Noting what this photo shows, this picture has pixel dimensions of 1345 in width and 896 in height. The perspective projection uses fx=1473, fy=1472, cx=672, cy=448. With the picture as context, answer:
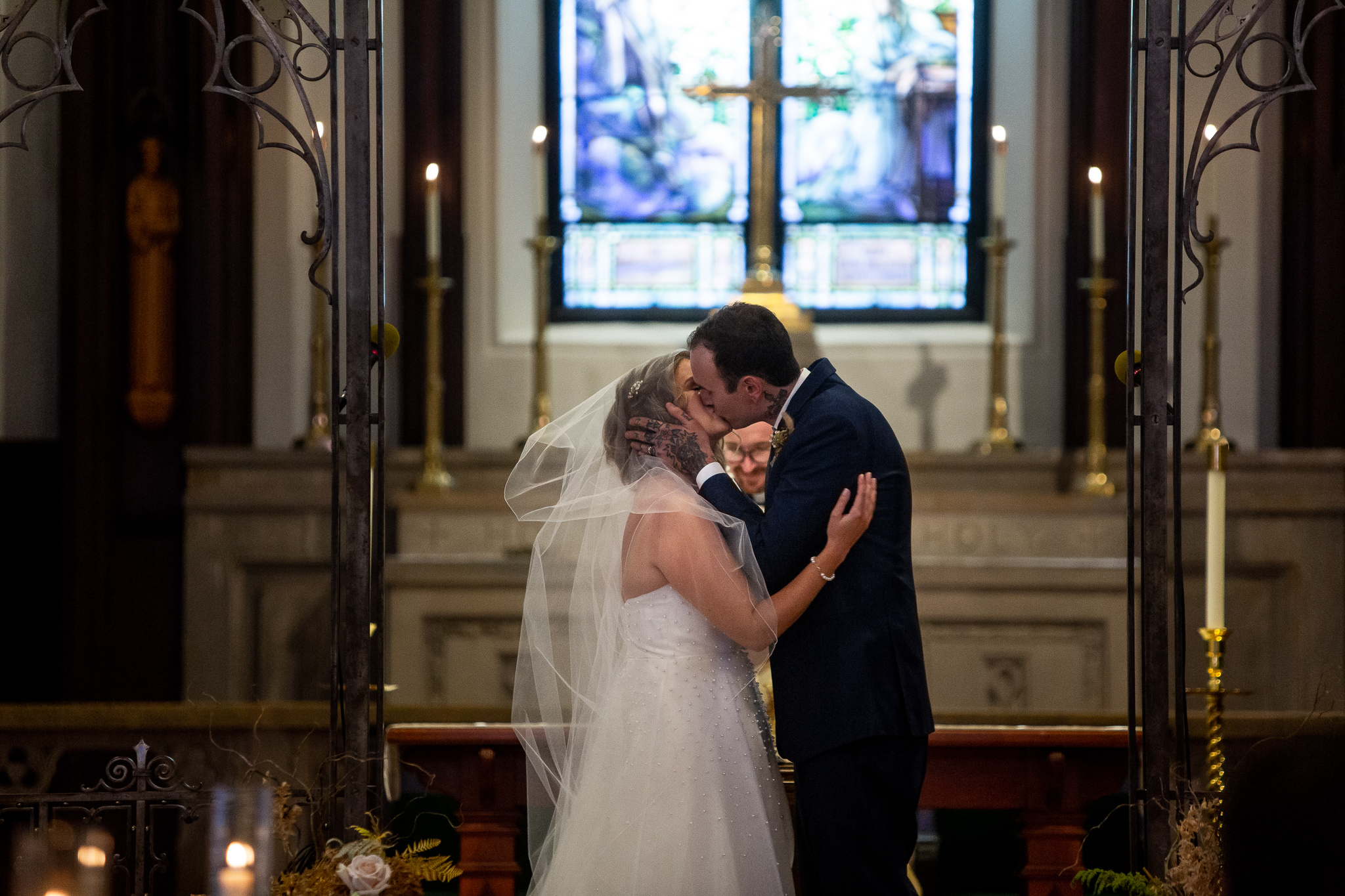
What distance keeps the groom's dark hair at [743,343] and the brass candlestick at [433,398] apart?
339cm

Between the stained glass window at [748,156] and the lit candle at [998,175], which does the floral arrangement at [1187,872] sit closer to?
the lit candle at [998,175]

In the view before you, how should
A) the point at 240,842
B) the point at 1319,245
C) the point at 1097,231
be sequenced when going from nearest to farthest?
the point at 240,842
the point at 1097,231
the point at 1319,245

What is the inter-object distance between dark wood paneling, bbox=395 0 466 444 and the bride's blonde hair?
3.86 metres

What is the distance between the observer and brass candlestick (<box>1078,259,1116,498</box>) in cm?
638

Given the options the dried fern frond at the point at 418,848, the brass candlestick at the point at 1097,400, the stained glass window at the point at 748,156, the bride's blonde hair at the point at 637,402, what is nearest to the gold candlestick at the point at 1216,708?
the bride's blonde hair at the point at 637,402

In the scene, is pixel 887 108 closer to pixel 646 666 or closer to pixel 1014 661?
pixel 1014 661

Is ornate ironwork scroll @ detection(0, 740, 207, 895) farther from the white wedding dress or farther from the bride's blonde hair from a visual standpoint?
the bride's blonde hair

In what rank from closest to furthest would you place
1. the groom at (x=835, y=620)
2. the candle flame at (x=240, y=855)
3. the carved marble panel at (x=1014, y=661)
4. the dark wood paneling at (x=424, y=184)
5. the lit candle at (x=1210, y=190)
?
the groom at (x=835, y=620)
the candle flame at (x=240, y=855)
the carved marble panel at (x=1014, y=661)
the lit candle at (x=1210, y=190)
the dark wood paneling at (x=424, y=184)

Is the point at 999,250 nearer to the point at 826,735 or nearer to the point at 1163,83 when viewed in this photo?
the point at 1163,83

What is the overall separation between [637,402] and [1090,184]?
451cm

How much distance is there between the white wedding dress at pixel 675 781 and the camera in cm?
329

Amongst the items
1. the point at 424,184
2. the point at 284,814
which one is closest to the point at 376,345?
the point at 284,814

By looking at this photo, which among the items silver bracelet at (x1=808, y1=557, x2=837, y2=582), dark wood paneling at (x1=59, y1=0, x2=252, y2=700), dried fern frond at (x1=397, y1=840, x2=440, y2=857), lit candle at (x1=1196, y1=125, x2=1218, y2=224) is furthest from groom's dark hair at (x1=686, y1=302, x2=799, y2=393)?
lit candle at (x1=1196, y1=125, x2=1218, y2=224)

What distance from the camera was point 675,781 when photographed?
333 centimetres
